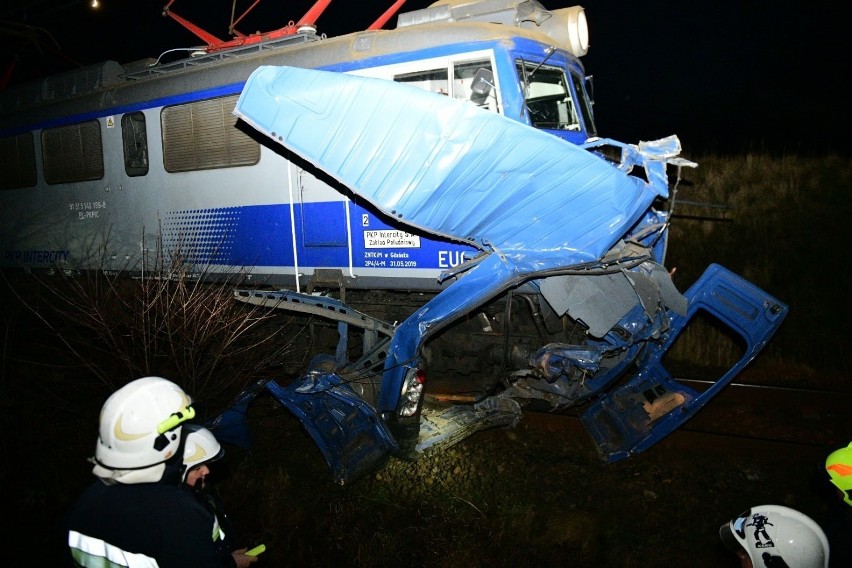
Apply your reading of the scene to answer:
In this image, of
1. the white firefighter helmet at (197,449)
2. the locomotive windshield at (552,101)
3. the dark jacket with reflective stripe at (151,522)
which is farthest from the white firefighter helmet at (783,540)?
the locomotive windshield at (552,101)

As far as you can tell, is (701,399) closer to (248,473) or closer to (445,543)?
(445,543)

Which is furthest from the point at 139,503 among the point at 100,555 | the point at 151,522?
the point at 100,555

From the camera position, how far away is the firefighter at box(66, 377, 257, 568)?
213 centimetres

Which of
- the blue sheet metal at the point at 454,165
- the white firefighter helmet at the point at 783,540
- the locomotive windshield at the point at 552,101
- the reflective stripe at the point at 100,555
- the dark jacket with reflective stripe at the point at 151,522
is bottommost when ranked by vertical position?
the white firefighter helmet at the point at 783,540

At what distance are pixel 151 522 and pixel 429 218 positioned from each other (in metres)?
2.68

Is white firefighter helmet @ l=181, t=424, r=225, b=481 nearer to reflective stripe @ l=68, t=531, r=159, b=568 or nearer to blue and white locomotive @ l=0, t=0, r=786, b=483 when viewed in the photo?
reflective stripe @ l=68, t=531, r=159, b=568

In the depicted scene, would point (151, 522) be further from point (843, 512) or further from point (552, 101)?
point (552, 101)

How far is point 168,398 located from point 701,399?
455cm

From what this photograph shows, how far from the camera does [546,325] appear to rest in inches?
209

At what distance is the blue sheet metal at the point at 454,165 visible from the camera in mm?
3844

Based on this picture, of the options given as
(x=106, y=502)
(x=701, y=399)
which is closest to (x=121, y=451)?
(x=106, y=502)

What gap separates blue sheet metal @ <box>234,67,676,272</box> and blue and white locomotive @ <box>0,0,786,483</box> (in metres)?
0.01

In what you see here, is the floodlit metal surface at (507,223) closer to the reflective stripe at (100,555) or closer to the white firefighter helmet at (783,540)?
the white firefighter helmet at (783,540)

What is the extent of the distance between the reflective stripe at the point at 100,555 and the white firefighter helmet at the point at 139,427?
0.91 ft
